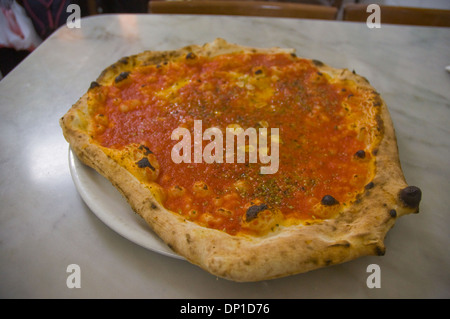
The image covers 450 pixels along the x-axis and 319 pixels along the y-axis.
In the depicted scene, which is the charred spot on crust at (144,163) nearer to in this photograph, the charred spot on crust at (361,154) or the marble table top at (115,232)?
the marble table top at (115,232)

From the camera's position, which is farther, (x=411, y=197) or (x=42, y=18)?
(x=42, y=18)

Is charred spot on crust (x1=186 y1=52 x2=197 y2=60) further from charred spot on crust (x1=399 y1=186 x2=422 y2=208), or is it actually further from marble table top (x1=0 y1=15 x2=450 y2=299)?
charred spot on crust (x1=399 y1=186 x2=422 y2=208)

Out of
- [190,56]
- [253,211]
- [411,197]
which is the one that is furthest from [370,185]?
[190,56]

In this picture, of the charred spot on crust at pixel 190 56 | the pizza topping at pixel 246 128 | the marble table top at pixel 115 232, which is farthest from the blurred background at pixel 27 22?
the pizza topping at pixel 246 128

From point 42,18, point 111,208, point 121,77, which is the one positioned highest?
point 121,77

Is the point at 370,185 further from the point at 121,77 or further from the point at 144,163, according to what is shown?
the point at 121,77

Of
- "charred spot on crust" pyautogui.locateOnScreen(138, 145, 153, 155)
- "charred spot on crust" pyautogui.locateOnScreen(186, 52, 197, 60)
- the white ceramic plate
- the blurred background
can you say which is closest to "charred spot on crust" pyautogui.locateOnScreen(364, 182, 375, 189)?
the white ceramic plate
